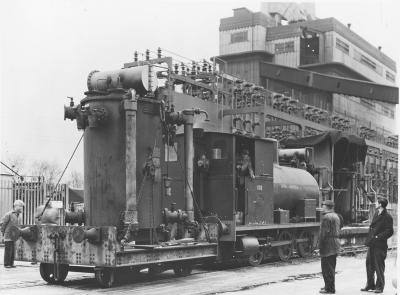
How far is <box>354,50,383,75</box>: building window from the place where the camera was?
59062mm

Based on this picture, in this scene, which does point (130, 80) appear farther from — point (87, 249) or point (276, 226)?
point (276, 226)

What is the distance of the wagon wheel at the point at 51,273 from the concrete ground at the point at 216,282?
0.14m

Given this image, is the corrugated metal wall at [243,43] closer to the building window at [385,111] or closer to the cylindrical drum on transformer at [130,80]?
the building window at [385,111]

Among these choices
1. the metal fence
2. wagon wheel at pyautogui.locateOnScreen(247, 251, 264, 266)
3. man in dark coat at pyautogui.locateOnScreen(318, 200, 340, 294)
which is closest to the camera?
man in dark coat at pyautogui.locateOnScreen(318, 200, 340, 294)

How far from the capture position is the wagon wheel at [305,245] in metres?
16.8

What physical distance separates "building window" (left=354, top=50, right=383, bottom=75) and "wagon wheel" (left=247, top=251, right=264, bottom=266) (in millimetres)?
47073

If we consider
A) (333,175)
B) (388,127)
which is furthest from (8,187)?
(388,127)

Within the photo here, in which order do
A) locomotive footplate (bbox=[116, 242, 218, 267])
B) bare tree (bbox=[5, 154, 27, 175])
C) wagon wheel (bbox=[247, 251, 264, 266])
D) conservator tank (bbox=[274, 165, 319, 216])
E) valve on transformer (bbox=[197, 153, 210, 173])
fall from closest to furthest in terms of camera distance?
locomotive footplate (bbox=[116, 242, 218, 267])
valve on transformer (bbox=[197, 153, 210, 173])
wagon wheel (bbox=[247, 251, 264, 266])
conservator tank (bbox=[274, 165, 319, 216])
bare tree (bbox=[5, 154, 27, 175])

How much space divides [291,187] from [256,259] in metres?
2.50

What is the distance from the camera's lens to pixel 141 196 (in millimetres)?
11031

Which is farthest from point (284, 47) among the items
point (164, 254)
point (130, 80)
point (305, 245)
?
point (164, 254)

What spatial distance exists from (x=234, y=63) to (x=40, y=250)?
4590 centimetres

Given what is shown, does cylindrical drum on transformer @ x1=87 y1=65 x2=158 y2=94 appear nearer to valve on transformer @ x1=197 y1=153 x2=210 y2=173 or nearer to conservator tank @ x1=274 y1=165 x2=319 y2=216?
valve on transformer @ x1=197 y1=153 x2=210 y2=173

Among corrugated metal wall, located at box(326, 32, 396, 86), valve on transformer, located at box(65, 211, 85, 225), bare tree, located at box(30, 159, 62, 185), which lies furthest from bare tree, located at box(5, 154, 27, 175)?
valve on transformer, located at box(65, 211, 85, 225)
